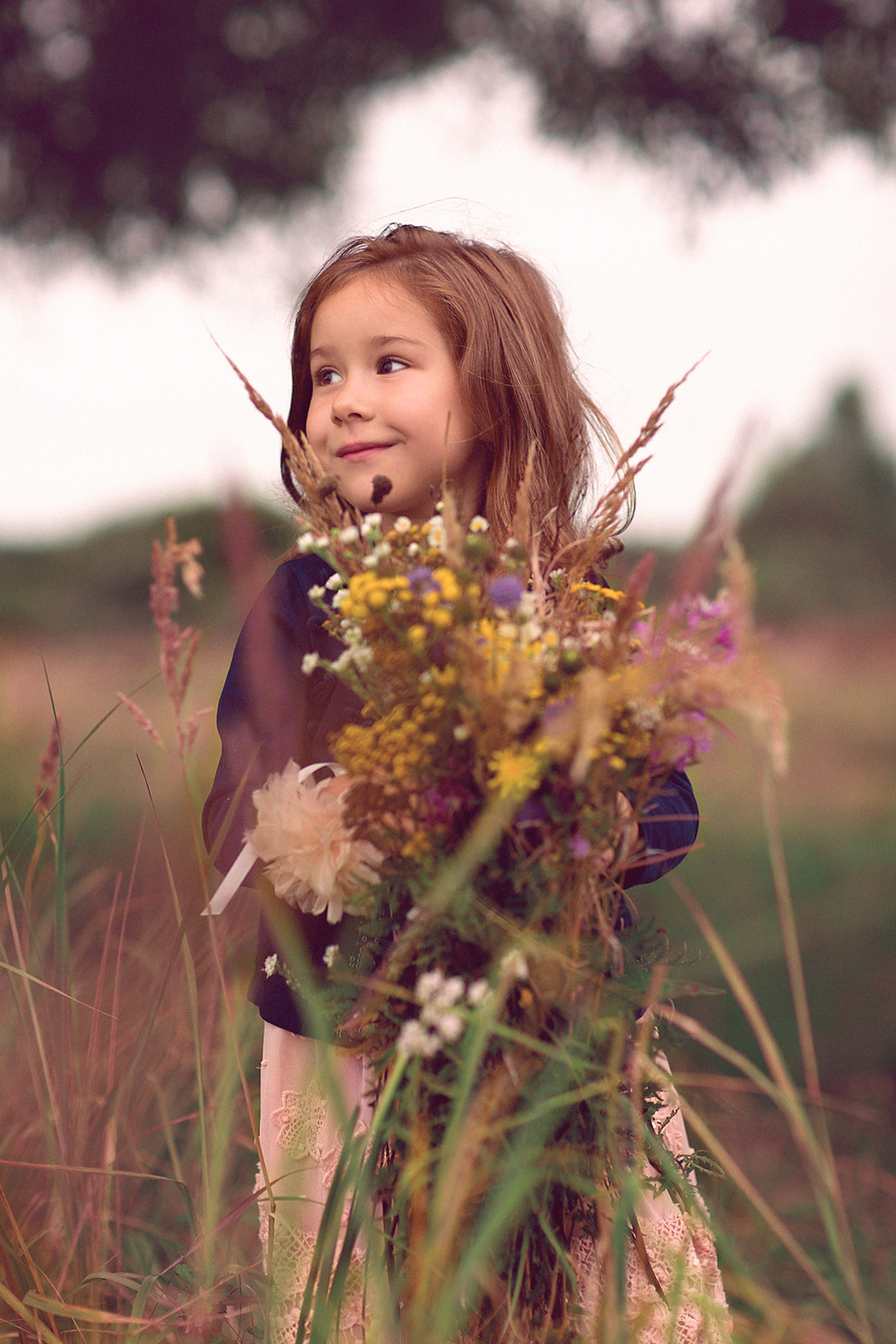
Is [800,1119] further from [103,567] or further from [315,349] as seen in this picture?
[103,567]

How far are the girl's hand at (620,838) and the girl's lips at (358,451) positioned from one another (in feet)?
1.90

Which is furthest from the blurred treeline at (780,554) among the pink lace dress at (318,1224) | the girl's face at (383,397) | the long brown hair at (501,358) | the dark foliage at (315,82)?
the pink lace dress at (318,1224)

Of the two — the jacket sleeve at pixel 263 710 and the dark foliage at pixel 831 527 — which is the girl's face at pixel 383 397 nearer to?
the jacket sleeve at pixel 263 710

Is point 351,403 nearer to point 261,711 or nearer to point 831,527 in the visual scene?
point 261,711

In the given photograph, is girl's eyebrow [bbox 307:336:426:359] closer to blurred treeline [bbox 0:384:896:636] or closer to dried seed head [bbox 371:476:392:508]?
dried seed head [bbox 371:476:392:508]

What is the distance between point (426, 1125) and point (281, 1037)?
0.44m

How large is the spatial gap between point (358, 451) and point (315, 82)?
8.07 feet

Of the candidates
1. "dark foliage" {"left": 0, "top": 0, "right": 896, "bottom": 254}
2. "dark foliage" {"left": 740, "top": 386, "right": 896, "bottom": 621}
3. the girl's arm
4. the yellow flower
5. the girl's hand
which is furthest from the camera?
"dark foliage" {"left": 740, "top": 386, "right": 896, "bottom": 621}

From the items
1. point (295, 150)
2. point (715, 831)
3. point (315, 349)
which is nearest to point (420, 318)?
point (315, 349)

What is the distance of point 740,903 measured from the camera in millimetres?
3322

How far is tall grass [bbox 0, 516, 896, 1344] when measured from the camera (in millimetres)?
715

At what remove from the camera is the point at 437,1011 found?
715mm

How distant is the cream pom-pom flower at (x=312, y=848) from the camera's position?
0.80 meters

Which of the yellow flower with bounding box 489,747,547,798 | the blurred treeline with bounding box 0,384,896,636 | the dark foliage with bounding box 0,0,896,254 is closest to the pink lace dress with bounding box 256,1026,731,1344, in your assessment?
the yellow flower with bounding box 489,747,547,798
